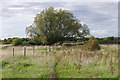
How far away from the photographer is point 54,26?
761 inches

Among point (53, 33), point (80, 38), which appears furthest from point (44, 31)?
point (80, 38)

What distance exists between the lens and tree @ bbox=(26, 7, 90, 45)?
1947 cm

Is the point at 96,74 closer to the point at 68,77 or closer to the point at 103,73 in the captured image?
the point at 103,73

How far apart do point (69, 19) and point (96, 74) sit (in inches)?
627

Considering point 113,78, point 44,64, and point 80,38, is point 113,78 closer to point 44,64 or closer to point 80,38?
point 44,64

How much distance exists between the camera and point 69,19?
20.5 m

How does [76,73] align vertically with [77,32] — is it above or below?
below

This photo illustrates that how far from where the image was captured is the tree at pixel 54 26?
19.5 metres

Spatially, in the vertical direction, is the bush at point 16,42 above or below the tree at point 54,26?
below

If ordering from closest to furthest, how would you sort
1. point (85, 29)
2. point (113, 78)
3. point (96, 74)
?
1. point (113, 78)
2. point (96, 74)
3. point (85, 29)

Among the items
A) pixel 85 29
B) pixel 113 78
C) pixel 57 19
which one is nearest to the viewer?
pixel 113 78

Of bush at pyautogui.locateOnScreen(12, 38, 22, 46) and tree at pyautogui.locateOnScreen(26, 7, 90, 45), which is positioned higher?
tree at pyautogui.locateOnScreen(26, 7, 90, 45)

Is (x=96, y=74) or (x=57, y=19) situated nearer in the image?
(x=96, y=74)

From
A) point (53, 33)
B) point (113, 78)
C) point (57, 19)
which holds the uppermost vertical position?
point (57, 19)
